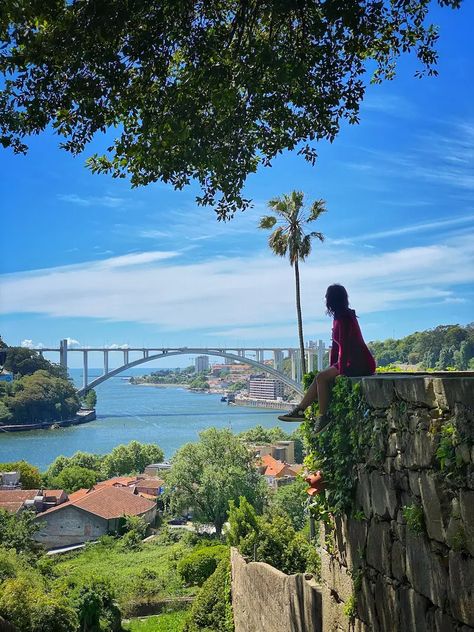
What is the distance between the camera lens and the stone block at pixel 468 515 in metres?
2.15

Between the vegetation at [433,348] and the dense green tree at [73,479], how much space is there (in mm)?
17997

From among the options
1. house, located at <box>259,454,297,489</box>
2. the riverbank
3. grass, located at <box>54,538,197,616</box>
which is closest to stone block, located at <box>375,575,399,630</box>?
grass, located at <box>54,538,197,616</box>

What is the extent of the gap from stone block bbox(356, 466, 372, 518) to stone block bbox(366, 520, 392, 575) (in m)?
0.07

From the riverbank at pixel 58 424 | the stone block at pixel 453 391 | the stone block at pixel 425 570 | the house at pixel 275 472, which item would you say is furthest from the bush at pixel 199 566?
the riverbank at pixel 58 424

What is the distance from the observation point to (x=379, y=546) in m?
2.94

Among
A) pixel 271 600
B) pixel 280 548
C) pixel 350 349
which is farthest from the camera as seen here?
pixel 280 548

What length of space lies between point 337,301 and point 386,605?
1465 mm

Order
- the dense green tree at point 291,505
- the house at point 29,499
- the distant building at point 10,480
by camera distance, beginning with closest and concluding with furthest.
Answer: the dense green tree at point 291,505
the house at point 29,499
the distant building at point 10,480

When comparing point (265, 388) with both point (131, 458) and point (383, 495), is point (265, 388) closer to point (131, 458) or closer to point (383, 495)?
point (131, 458)

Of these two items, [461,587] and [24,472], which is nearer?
[461,587]

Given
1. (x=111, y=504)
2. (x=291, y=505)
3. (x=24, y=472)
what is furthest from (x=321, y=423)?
(x=24, y=472)

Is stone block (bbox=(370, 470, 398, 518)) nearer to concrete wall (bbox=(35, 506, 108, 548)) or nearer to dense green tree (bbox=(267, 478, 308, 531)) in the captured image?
dense green tree (bbox=(267, 478, 308, 531))

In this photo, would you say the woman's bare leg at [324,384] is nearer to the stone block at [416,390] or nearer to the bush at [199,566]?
the stone block at [416,390]

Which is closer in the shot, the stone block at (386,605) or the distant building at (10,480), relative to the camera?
the stone block at (386,605)
